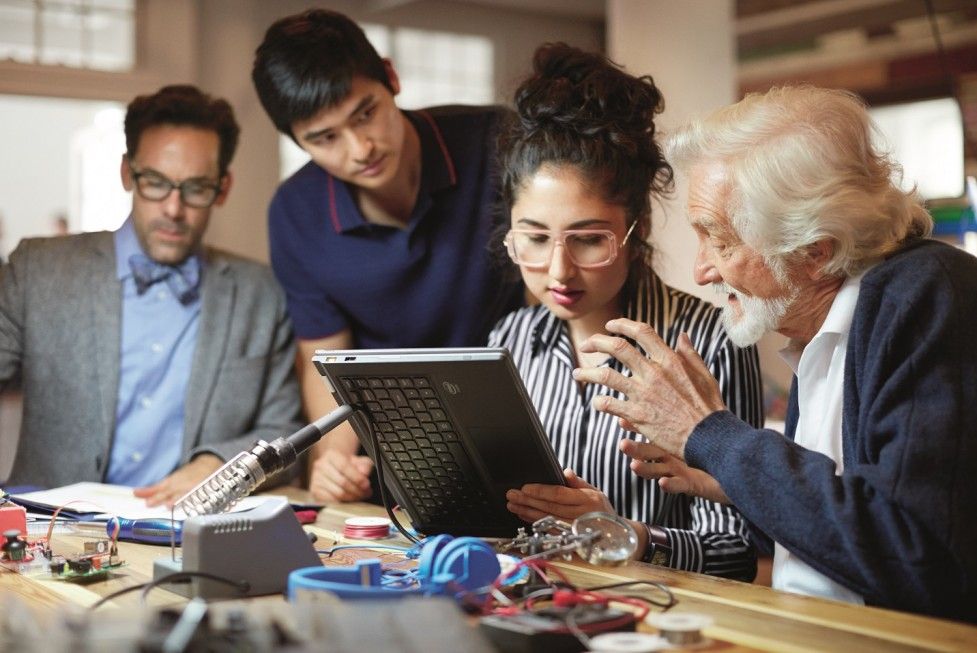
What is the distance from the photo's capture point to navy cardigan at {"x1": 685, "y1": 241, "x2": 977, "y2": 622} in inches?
50.8

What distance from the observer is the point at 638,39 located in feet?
13.3

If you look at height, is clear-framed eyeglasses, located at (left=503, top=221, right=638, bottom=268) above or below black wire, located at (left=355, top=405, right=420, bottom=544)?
above

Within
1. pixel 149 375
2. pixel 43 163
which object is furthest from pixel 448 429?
pixel 43 163

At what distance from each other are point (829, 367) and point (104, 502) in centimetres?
130

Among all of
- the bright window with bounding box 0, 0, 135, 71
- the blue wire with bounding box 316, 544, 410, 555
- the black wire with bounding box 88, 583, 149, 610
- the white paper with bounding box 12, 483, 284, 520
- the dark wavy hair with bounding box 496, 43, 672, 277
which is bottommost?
the white paper with bounding box 12, 483, 284, 520

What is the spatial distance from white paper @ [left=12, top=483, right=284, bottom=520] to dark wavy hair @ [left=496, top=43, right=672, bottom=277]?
747 millimetres

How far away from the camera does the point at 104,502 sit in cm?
205

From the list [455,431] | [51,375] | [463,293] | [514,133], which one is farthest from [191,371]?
[455,431]

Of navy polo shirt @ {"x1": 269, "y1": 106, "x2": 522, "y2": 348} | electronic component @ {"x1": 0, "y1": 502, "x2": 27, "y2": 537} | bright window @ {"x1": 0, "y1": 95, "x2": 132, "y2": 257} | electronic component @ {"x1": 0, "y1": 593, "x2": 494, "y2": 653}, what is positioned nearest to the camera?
electronic component @ {"x1": 0, "y1": 593, "x2": 494, "y2": 653}

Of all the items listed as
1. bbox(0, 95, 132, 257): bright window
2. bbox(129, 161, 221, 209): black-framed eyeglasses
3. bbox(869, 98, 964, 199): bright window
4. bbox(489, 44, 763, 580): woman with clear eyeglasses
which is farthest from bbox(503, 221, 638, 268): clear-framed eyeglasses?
bbox(0, 95, 132, 257): bright window

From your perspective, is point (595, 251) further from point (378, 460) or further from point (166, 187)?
point (166, 187)

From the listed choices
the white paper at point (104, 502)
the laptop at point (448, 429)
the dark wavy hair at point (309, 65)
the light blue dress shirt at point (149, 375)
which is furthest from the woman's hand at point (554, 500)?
the light blue dress shirt at point (149, 375)

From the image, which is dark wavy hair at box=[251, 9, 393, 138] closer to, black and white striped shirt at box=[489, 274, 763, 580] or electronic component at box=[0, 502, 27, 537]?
black and white striped shirt at box=[489, 274, 763, 580]

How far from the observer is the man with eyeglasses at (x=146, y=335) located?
2.64 metres
